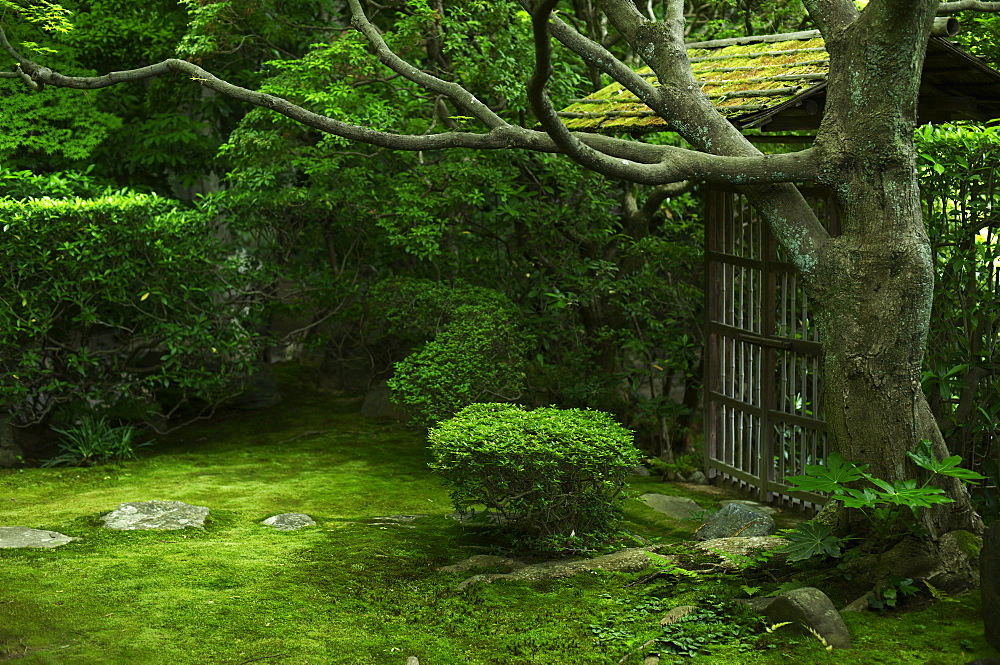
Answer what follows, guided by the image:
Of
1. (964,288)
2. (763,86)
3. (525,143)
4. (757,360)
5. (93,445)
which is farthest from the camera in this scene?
(93,445)

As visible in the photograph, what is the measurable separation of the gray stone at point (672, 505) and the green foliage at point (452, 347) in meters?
1.82

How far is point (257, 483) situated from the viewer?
9484 mm

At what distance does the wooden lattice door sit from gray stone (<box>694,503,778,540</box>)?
3.18 ft

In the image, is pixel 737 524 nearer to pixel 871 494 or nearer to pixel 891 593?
pixel 891 593

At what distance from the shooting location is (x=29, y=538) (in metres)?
7.10

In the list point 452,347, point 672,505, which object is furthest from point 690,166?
point 452,347

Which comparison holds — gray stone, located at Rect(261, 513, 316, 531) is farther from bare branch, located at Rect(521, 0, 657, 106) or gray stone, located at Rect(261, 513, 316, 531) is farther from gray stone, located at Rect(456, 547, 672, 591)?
bare branch, located at Rect(521, 0, 657, 106)

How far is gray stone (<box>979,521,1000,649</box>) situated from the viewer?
4.84 meters

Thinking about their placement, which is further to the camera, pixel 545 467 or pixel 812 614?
pixel 545 467

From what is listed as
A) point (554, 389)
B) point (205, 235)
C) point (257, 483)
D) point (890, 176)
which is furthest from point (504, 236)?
point (890, 176)

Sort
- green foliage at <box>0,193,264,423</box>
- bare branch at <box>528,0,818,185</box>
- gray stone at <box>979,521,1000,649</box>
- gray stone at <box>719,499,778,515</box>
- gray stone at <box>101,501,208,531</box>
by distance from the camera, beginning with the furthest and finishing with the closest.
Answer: green foliage at <box>0,193,264,423</box>
gray stone at <box>719,499,778,515</box>
gray stone at <box>101,501,208,531</box>
bare branch at <box>528,0,818,185</box>
gray stone at <box>979,521,1000,649</box>

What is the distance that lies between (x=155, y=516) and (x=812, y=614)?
5.10 m

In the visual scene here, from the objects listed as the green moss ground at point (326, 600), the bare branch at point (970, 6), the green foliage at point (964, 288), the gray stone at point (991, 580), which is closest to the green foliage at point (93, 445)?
the green moss ground at point (326, 600)

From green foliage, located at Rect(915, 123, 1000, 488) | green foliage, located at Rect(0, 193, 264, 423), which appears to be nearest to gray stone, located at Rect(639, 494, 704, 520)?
green foliage, located at Rect(915, 123, 1000, 488)
